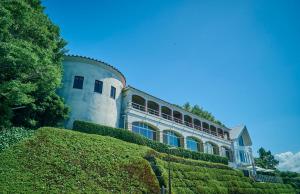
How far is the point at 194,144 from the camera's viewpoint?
134 ft

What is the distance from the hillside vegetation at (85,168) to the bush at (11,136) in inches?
19.8

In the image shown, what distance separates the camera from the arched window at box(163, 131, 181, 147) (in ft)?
116

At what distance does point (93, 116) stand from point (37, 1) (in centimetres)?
1338

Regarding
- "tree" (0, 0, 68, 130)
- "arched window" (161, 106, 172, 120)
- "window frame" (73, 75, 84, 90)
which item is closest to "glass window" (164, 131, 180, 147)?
"arched window" (161, 106, 172, 120)

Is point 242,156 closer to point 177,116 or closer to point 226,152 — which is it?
point 226,152

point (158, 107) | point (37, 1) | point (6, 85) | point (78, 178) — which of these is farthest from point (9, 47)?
point (158, 107)

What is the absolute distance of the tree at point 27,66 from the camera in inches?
586

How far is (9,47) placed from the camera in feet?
46.7

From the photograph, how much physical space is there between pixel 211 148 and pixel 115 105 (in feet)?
77.2

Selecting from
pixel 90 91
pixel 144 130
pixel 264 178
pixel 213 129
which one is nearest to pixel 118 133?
pixel 90 91

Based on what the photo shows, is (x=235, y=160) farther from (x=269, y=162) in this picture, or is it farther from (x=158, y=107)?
(x=269, y=162)

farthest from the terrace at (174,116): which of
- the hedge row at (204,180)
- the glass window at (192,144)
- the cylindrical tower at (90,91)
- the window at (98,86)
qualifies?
the hedge row at (204,180)

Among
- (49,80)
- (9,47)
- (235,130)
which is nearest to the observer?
(9,47)

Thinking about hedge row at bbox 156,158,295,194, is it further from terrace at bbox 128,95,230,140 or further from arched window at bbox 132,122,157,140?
terrace at bbox 128,95,230,140
